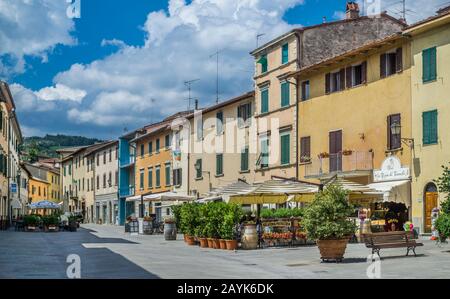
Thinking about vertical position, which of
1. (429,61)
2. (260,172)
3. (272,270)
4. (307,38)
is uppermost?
(307,38)

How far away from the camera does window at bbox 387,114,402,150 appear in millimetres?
29612

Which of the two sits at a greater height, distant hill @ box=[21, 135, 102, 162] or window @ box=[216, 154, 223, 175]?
distant hill @ box=[21, 135, 102, 162]

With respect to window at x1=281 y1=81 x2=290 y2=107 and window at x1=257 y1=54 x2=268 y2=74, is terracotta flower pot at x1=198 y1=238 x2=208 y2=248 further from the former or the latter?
window at x1=257 y1=54 x2=268 y2=74

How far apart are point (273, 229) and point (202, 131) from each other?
959 inches

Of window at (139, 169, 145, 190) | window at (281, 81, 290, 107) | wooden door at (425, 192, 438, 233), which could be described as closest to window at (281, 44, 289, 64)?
window at (281, 81, 290, 107)

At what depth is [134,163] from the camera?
66.4 meters

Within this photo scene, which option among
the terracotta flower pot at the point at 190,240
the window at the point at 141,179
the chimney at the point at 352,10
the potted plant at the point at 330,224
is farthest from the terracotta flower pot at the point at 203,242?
the window at the point at 141,179

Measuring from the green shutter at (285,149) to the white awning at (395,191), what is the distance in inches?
365

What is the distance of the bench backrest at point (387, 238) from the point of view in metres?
18.9

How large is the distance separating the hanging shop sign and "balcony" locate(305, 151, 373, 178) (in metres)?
0.81

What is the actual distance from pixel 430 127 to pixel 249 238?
8.91 meters

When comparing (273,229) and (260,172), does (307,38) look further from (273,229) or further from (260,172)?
(273,229)

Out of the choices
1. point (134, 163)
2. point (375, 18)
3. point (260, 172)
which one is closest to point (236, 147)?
point (260, 172)

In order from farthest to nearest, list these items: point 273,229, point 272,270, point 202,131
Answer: point 202,131, point 273,229, point 272,270
